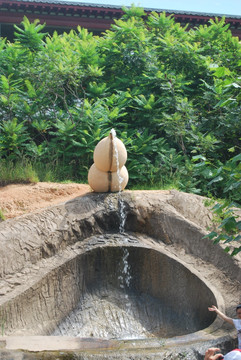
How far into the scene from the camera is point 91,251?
19.1 feet

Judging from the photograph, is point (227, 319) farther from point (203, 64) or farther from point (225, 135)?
point (203, 64)

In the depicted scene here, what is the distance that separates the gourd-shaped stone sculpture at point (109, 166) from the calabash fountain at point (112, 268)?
0.01 meters

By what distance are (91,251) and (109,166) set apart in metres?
1.24

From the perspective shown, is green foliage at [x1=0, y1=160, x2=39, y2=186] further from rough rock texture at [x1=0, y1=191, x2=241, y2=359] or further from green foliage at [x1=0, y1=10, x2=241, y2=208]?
rough rock texture at [x1=0, y1=191, x2=241, y2=359]

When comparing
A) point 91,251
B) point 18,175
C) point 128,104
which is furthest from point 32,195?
point 128,104

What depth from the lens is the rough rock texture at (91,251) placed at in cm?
499

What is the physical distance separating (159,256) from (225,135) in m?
4.45

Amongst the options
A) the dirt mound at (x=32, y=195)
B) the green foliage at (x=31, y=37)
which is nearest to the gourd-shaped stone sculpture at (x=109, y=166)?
the dirt mound at (x=32, y=195)

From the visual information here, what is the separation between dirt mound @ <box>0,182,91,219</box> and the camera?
642cm

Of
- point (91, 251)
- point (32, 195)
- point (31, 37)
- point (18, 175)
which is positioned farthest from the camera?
point (31, 37)

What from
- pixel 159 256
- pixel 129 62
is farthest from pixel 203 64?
pixel 159 256

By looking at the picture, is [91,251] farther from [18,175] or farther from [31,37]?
[31,37]

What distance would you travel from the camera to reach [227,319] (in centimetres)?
441

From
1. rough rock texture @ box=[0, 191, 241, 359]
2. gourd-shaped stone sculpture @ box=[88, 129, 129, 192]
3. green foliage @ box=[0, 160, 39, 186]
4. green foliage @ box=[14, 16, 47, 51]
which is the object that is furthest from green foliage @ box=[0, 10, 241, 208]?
gourd-shaped stone sculpture @ box=[88, 129, 129, 192]
